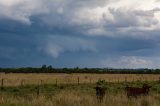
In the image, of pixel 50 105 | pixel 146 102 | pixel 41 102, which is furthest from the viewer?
pixel 146 102

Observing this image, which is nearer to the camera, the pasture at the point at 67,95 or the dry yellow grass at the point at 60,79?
the pasture at the point at 67,95

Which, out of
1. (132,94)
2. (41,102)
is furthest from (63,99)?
(132,94)

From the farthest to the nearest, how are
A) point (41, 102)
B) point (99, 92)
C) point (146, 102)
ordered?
point (99, 92) < point (146, 102) < point (41, 102)

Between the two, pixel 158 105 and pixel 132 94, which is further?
pixel 132 94

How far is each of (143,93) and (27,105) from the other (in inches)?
387

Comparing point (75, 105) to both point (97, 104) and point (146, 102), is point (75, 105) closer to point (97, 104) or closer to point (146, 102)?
point (97, 104)

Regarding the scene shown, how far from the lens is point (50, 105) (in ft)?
55.5

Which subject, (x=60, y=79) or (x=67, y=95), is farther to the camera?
(x=60, y=79)

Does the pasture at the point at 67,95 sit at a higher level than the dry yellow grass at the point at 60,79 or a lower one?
lower

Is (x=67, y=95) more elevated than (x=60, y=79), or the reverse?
(x=60, y=79)

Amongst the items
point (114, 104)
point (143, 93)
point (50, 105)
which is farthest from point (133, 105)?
point (143, 93)

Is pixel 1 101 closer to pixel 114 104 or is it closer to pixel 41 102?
pixel 41 102

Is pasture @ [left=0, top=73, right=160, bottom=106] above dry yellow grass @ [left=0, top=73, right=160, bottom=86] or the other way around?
the other way around

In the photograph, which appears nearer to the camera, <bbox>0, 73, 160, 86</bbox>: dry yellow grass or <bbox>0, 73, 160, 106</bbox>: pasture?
<bbox>0, 73, 160, 106</bbox>: pasture
